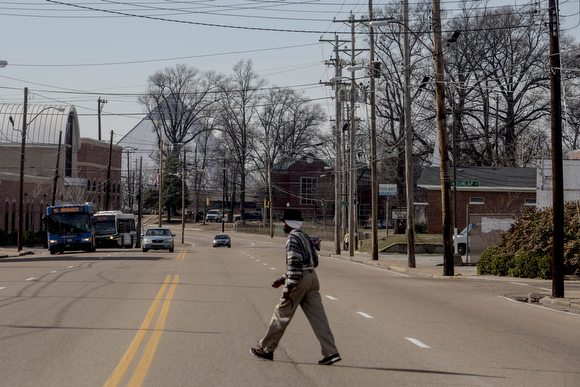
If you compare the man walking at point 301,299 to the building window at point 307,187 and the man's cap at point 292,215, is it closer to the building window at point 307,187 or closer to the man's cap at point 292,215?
the man's cap at point 292,215

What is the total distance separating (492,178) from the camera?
52.0 m

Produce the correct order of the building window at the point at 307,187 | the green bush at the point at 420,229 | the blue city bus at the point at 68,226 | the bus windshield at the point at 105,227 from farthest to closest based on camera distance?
the building window at the point at 307,187, the green bush at the point at 420,229, the bus windshield at the point at 105,227, the blue city bus at the point at 68,226

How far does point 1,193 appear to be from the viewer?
5603cm

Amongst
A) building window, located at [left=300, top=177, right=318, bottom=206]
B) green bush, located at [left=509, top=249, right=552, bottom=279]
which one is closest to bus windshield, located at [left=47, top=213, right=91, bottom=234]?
green bush, located at [left=509, top=249, right=552, bottom=279]

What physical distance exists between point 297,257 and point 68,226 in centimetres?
3747

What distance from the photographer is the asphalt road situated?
25.1 feet

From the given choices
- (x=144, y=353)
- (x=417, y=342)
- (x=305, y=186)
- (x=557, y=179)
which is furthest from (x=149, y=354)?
(x=305, y=186)

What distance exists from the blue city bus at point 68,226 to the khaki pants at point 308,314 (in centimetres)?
3673

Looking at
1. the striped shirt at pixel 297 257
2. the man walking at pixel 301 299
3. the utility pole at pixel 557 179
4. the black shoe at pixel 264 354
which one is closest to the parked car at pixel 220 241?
the utility pole at pixel 557 179

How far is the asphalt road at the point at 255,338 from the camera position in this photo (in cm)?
764

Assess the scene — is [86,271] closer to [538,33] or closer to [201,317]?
[201,317]

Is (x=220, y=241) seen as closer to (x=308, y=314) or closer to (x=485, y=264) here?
(x=485, y=264)

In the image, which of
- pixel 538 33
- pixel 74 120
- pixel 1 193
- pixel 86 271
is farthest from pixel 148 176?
pixel 86 271

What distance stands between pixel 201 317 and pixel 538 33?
49416 mm
